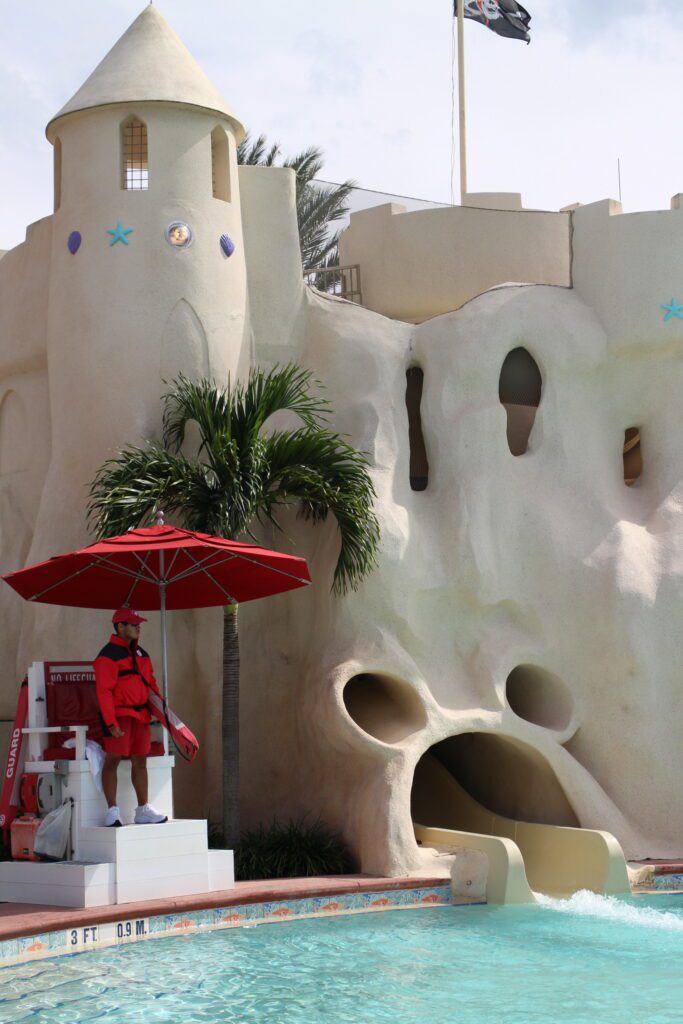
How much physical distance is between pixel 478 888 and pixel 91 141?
983 cm

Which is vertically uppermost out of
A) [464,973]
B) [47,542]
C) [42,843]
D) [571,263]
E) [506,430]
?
[571,263]

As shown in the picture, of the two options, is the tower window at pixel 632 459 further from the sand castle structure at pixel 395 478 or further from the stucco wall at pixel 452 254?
the stucco wall at pixel 452 254

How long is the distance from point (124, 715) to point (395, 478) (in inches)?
235

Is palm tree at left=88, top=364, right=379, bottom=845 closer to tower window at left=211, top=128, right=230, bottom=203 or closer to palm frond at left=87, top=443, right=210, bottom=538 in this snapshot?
palm frond at left=87, top=443, right=210, bottom=538

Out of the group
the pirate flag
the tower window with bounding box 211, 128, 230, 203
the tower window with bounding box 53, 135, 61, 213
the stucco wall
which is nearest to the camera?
the tower window with bounding box 211, 128, 230, 203

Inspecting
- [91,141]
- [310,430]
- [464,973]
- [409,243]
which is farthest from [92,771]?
[409,243]

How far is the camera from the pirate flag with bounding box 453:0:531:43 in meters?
25.2

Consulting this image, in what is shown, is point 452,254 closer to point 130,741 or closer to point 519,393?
point 519,393

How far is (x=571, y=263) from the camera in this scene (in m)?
20.1

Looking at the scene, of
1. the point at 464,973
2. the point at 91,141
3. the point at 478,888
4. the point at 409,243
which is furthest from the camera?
the point at 409,243

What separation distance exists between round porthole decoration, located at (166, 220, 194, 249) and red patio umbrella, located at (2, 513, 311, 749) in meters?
4.37

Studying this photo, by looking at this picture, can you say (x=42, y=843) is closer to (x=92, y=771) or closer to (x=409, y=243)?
(x=92, y=771)

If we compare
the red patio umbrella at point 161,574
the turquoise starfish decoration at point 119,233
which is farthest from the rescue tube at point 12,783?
the turquoise starfish decoration at point 119,233

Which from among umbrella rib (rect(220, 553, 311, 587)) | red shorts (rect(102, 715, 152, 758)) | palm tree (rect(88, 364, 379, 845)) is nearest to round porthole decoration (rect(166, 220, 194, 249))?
palm tree (rect(88, 364, 379, 845))
